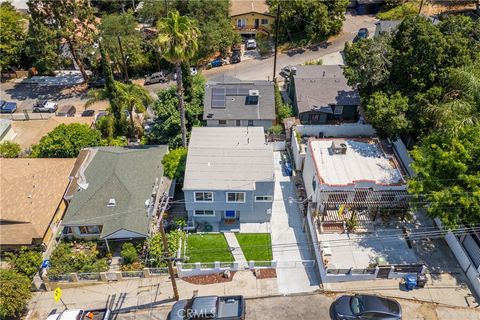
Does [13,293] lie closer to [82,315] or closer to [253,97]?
[82,315]

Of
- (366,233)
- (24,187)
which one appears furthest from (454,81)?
(24,187)

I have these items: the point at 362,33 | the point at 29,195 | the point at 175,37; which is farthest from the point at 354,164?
the point at 362,33

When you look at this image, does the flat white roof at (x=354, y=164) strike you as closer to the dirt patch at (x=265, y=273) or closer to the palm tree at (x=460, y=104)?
the palm tree at (x=460, y=104)

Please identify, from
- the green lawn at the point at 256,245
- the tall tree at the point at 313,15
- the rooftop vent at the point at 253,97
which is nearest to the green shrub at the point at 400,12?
the tall tree at the point at 313,15

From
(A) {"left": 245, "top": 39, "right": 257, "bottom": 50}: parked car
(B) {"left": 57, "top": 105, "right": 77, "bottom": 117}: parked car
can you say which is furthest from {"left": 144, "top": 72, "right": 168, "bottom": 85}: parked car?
(A) {"left": 245, "top": 39, "right": 257, "bottom": 50}: parked car

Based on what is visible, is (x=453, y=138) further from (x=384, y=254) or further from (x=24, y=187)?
(x=24, y=187)

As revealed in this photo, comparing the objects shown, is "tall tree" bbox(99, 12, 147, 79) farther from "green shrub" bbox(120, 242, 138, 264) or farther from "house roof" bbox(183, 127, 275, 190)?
"green shrub" bbox(120, 242, 138, 264)
